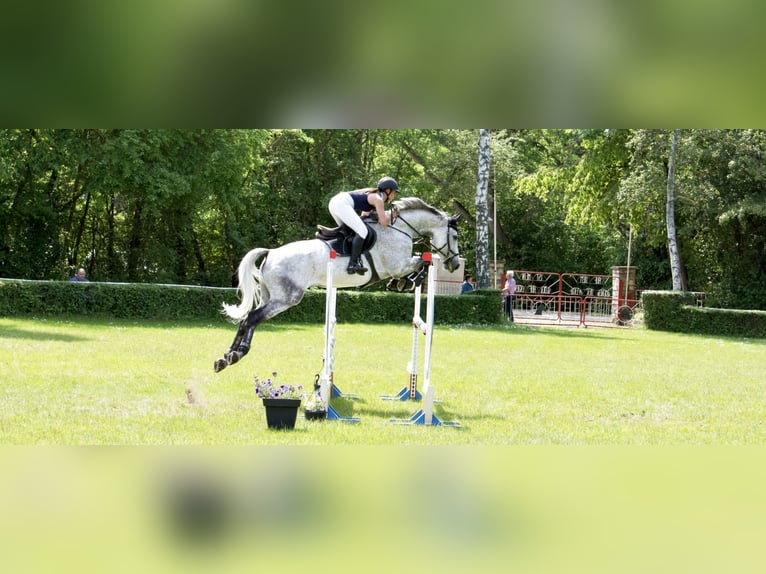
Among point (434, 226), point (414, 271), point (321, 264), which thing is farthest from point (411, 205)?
point (321, 264)

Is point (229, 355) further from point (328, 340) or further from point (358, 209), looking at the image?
point (358, 209)

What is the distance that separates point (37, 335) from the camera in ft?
48.2

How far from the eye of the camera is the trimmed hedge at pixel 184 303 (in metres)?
19.2

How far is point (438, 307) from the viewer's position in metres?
21.9

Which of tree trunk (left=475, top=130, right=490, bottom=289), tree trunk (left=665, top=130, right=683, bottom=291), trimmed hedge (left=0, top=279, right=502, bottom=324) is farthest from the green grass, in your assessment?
tree trunk (left=665, top=130, right=683, bottom=291)

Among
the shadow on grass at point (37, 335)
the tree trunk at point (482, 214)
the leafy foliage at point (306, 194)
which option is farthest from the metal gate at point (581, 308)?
the shadow on grass at point (37, 335)

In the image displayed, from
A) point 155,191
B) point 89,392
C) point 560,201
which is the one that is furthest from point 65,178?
point 560,201

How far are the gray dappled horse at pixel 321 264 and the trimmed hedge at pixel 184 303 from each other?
1174 cm

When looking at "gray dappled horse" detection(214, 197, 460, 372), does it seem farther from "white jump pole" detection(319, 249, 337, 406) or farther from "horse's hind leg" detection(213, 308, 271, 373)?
"white jump pole" detection(319, 249, 337, 406)

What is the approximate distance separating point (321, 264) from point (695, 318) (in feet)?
59.1

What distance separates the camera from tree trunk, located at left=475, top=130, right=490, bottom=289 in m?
22.9
